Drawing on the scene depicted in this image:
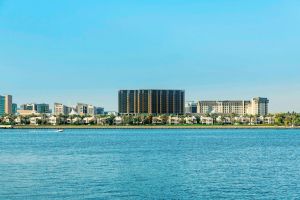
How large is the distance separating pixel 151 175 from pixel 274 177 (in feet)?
29.9

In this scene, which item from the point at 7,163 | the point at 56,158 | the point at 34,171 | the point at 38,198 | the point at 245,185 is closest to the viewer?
the point at 38,198

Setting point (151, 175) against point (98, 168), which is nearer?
point (151, 175)

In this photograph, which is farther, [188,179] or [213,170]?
[213,170]

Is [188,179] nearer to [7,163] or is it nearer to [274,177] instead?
[274,177]

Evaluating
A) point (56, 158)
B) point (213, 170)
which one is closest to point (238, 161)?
point (213, 170)

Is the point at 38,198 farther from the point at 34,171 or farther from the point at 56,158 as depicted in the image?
the point at 56,158

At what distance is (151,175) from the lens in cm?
4650

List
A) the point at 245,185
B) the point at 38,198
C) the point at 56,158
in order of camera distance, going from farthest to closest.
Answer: the point at 56,158 < the point at 245,185 < the point at 38,198

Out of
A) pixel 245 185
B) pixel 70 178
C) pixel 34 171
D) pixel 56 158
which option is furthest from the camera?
pixel 56 158

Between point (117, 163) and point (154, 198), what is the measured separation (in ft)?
73.0


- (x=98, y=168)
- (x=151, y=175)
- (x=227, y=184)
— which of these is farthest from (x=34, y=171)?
(x=227, y=184)

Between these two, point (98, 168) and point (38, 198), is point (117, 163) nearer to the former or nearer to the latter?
point (98, 168)

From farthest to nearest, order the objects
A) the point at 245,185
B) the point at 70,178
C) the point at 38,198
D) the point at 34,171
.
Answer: the point at 34,171, the point at 70,178, the point at 245,185, the point at 38,198

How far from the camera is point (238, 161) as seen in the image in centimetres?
6009
